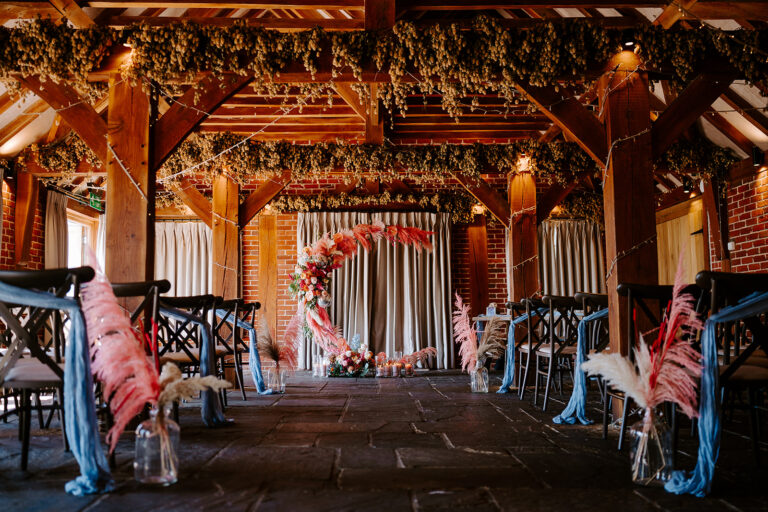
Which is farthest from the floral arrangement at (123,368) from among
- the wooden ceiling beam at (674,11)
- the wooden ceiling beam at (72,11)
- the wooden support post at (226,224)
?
the wooden support post at (226,224)

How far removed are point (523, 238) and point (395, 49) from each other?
3704 millimetres

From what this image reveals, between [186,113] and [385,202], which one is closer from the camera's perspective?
[186,113]

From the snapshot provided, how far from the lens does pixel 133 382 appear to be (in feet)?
7.53

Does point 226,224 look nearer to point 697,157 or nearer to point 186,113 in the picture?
point 186,113

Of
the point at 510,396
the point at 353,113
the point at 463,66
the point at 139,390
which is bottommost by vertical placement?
the point at 510,396

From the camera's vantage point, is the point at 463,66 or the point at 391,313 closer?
the point at 463,66

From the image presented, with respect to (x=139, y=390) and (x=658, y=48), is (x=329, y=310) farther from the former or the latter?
(x=139, y=390)

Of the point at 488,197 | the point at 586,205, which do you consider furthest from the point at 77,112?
the point at 586,205

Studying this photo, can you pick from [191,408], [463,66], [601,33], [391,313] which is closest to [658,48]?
[601,33]

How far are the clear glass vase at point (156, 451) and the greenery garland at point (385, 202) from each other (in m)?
6.66

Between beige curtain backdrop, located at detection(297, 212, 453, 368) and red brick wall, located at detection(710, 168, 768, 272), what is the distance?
3.74 metres

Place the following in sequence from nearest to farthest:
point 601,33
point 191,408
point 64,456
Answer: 1. point 64,456
2. point 601,33
3. point 191,408

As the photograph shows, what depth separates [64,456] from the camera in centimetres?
287

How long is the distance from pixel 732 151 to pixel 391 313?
191 inches
